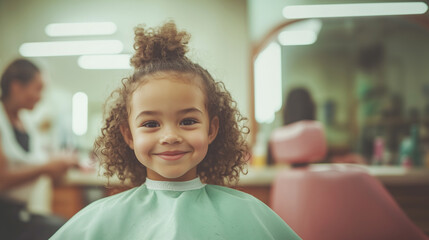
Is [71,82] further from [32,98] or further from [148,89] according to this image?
[148,89]

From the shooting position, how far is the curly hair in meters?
0.92

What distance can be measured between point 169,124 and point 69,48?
12.1 ft

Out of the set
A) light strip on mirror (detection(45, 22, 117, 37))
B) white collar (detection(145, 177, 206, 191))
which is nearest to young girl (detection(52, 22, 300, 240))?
white collar (detection(145, 177, 206, 191))

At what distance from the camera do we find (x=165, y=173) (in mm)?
870

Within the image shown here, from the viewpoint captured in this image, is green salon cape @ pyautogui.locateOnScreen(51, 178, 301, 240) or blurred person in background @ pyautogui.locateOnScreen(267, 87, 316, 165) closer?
green salon cape @ pyautogui.locateOnScreen(51, 178, 301, 240)

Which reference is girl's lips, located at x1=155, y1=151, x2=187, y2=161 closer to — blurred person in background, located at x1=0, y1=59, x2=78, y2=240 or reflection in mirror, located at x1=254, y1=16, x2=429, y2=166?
blurred person in background, located at x1=0, y1=59, x2=78, y2=240

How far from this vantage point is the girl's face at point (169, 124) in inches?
33.0

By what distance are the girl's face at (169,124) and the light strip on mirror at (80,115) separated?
3.47 meters

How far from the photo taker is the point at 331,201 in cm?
134

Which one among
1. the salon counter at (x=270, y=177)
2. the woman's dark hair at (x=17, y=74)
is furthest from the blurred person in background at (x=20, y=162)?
the salon counter at (x=270, y=177)

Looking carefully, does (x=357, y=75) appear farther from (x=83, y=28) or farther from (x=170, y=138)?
(x=170, y=138)

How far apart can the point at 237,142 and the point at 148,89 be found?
0.35 meters

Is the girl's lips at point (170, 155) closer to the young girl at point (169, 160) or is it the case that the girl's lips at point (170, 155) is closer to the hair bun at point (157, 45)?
the young girl at point (169, 160)

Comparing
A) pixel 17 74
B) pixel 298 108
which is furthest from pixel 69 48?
pixel 298 108
